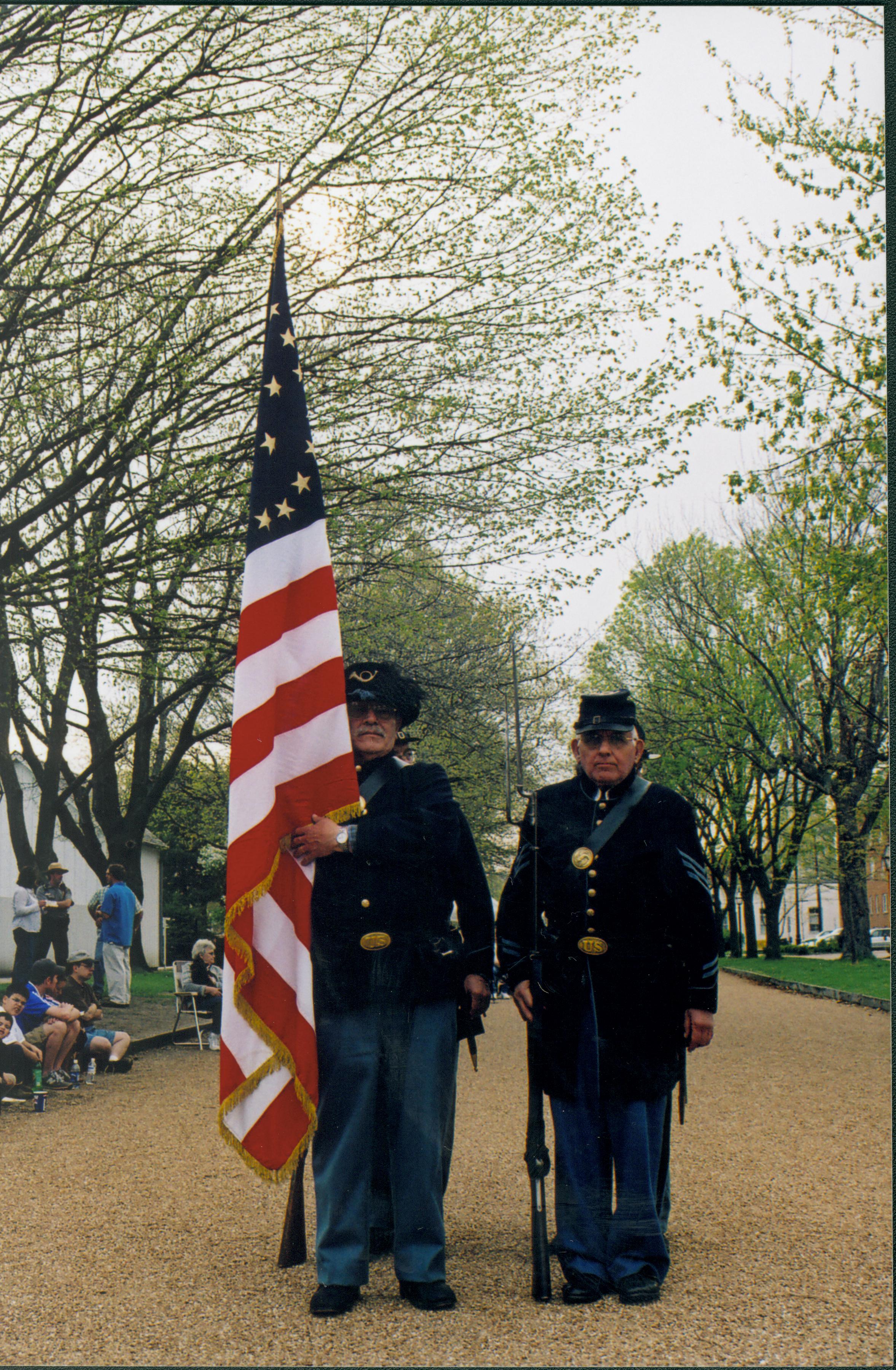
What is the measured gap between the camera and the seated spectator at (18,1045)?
29.3ft

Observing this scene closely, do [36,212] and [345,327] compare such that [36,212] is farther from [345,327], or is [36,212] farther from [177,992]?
[177,992]

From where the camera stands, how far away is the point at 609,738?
450 cm

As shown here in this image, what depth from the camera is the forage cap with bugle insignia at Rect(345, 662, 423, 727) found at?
4.63 metres

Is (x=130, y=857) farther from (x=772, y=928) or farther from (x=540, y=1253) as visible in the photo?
(x=772, y=928)

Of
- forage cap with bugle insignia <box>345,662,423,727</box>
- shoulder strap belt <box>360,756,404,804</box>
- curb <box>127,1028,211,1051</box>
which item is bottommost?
curb <box>127,1028,211,1051</box>

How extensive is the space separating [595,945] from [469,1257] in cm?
126

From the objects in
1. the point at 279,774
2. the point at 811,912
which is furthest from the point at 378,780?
the point at 811,912

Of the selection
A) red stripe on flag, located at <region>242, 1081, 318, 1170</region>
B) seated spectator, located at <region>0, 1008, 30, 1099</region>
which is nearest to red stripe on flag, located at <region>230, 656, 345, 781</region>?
red stripe on flag, located at <region>242, 1081, 318, 1170</region>

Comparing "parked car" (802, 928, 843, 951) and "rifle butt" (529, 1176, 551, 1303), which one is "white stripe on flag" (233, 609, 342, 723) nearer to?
"rifle butt" (529, 1176, 551, 1303)

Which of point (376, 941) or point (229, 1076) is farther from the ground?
point (376, 941)

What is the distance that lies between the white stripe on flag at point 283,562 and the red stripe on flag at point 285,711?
0.38 m

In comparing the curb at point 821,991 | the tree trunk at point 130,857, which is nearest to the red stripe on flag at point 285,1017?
the curb at point 821,991

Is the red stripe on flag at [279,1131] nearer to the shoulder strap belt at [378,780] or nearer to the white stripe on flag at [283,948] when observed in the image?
→ the white stripe on flag at [283,948]

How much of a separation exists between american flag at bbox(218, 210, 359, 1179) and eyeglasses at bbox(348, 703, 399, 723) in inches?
3.5
